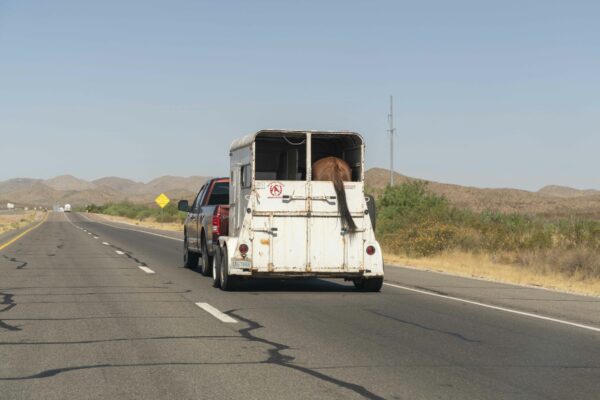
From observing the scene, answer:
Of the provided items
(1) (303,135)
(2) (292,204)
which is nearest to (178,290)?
(2) (292,204)

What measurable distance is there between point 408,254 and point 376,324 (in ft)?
56.8

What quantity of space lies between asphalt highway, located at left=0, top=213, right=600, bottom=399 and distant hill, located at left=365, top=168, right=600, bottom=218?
7169 centimetres

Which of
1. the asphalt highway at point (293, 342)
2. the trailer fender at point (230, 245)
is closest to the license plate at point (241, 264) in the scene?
the trailer fender at point (230, 245)

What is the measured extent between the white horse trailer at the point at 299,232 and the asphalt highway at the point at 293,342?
1.60 feet

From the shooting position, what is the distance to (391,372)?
7.49m

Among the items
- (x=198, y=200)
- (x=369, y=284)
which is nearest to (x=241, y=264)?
(x=369, y=284)

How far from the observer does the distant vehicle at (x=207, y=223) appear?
16.9 meters

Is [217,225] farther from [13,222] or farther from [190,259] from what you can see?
[13,222]

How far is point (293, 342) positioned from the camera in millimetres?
9109

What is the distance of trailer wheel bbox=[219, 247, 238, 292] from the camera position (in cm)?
1468

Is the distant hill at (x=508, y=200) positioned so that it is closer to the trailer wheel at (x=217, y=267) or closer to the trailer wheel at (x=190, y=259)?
the trailer wheel at (x=190, y=259)

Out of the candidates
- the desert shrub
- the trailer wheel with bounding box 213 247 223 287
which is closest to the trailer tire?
the trailer wheel with bounding box 213 247 223 287

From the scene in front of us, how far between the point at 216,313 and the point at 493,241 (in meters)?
17.3

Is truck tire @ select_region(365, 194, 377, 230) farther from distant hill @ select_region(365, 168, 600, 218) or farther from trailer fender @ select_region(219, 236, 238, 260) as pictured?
distant hill @ select_region(365, 168, 600, 218)
